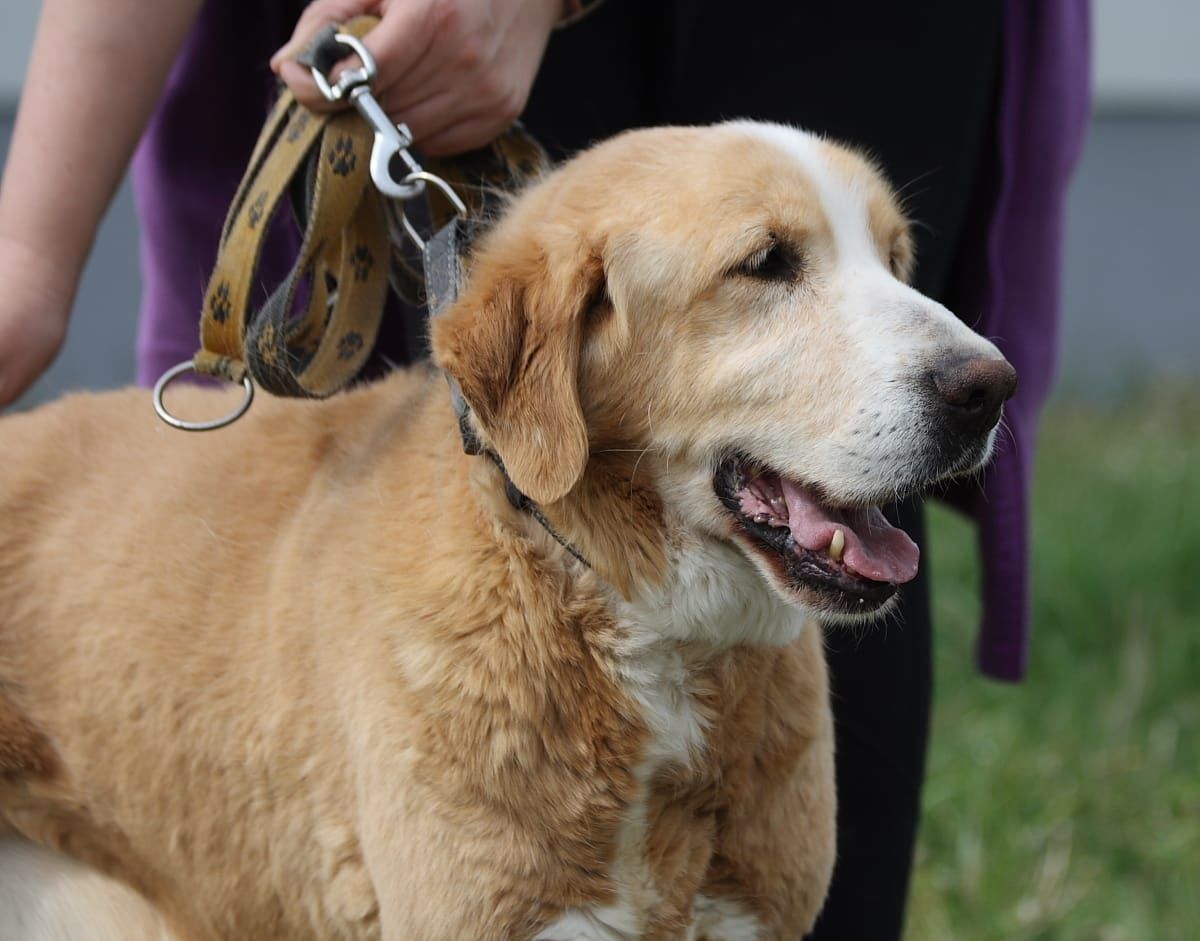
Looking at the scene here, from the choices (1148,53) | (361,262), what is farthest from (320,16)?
(1148,53)

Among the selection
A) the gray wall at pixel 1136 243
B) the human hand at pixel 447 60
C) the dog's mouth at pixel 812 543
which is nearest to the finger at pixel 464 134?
the human hand at pixel 447 60

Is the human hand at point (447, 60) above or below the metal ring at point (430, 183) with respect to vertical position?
above

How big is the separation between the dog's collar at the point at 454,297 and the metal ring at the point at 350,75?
236mm

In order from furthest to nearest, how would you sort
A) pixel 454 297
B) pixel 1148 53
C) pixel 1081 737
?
pixel 1148 53 → pixel 1081 737 → pixel 454 297

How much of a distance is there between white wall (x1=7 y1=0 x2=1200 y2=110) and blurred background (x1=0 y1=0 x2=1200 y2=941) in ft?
4.67

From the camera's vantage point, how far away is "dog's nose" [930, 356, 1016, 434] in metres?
2.02

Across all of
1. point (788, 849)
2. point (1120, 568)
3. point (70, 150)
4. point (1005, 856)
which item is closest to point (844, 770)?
point (788, 849)

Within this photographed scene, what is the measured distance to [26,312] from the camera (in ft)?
8.00

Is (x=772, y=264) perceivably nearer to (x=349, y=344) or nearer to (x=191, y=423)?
(x=349, y=344)

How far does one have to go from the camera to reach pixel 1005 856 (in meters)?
3.92

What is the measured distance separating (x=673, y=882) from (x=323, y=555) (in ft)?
2.18

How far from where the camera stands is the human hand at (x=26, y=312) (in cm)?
243

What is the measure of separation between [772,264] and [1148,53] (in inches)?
258

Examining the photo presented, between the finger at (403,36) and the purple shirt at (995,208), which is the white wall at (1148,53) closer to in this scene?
the purple shirt at (995,208)
